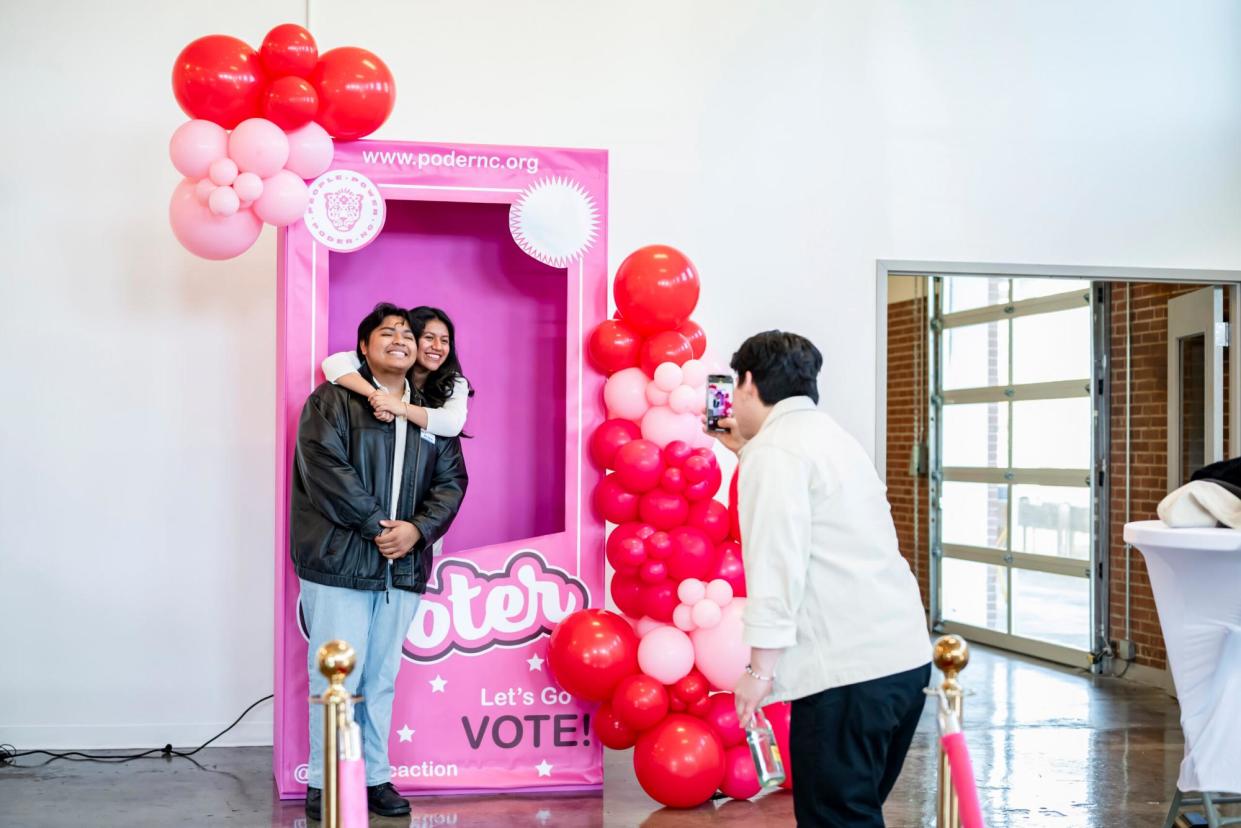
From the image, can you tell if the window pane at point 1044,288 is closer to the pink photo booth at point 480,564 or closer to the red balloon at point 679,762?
the pink photo booth at point 480,564

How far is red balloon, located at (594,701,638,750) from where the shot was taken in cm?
386

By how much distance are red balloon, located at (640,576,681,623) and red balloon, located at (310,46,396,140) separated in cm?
176

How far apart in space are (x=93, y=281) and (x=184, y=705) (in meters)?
1.73

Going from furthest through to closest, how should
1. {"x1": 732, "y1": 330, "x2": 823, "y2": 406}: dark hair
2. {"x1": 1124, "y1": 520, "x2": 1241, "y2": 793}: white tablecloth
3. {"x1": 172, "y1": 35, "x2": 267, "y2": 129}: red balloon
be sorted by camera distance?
{"x1": 172, "y1": 35, "x2": 267, "y2": 129}: red balloon → {"x1": 1124, "y1": 520, "x2": 1241, "y2": 793}: white tablecloth → {"x1": 732, "y1": 330, "x2": 823, "y2": 406}: dark hair

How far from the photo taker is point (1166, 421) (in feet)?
20.6

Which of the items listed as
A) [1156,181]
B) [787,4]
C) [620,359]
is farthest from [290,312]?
[1156,181]

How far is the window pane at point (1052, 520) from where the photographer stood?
22.5ft

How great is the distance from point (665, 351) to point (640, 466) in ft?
1.29

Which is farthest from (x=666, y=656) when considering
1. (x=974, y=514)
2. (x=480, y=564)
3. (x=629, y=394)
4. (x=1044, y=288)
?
(x=974, y=514)

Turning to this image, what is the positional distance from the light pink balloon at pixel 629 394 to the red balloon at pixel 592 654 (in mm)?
678

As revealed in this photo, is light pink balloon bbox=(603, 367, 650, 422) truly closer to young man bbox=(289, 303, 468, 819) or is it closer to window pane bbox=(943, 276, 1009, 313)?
young man bbox=(289, 303, 468, 819)

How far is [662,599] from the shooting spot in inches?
152

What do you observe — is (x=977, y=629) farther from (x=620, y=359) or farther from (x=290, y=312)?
(x=290, y=312)

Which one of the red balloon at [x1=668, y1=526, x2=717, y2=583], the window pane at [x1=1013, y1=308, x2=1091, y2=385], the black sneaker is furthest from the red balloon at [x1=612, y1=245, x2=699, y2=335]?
the window pane at [x1=1013, y1=308, x2=1091, y2=385]
